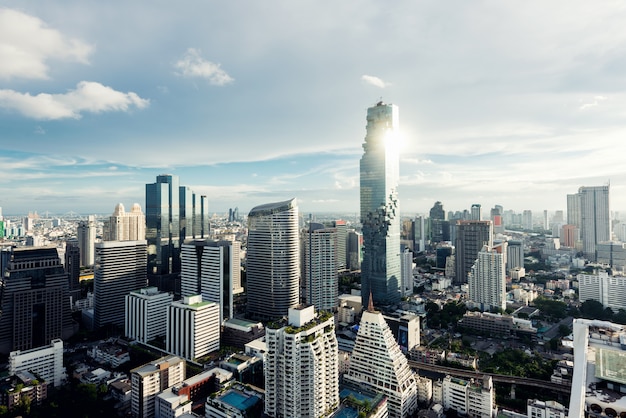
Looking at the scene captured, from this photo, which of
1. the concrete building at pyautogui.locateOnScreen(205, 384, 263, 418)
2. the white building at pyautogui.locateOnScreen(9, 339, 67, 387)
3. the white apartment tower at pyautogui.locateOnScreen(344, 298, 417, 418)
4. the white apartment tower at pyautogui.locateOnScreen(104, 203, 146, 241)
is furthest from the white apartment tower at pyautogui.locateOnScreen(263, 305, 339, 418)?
the white apartment tower at pyautogui.locateOnScreen(104, 203, 146, 241)

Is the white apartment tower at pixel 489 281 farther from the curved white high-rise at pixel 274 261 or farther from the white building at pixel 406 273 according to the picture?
the curved white high-rise at pixel 274 261

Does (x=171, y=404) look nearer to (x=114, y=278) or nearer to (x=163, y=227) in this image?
(x=114, y=278)

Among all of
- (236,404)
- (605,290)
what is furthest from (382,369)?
(605,290)

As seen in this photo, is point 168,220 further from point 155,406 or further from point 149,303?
point 155,406

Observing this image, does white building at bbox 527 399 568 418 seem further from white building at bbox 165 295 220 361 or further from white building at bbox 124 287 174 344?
white building at bbox 124 287 174 344

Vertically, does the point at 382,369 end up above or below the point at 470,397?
above

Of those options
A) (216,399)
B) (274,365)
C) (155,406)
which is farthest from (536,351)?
(155,406)

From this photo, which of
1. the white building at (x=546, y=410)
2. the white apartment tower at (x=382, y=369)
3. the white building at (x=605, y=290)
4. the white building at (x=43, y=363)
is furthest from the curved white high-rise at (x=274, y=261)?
the white building at (x=605, y=290)
